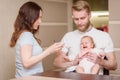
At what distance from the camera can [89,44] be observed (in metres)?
1.96

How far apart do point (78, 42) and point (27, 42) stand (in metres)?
0.52

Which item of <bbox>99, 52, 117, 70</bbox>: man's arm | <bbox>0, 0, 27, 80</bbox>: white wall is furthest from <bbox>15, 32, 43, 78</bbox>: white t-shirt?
<bbox>0, 0, 27, 80</bbox>: white wall

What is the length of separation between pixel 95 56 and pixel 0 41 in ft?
4.22

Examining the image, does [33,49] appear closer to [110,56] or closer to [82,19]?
[82,19]

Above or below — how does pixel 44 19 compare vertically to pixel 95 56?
above

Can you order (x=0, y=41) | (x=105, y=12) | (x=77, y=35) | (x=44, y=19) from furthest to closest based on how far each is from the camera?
(x=105, y=12) < (x=44, y=19) < (x=0, y=41) < (x=77, y=35)

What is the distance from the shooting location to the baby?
6.05 feet

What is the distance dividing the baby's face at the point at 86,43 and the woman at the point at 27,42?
377 millimetres

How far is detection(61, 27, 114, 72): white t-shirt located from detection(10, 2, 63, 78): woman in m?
0.35

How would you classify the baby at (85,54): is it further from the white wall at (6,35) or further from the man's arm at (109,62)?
the white wall at (6,35)

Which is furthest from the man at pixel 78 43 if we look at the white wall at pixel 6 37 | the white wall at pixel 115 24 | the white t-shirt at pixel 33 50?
the white wall at pixel 115 24

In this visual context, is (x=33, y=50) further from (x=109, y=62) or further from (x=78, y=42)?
(x=109, y=62)

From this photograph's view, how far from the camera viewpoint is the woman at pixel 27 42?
65.2 inches

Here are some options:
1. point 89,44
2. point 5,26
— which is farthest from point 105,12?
point 89,44
